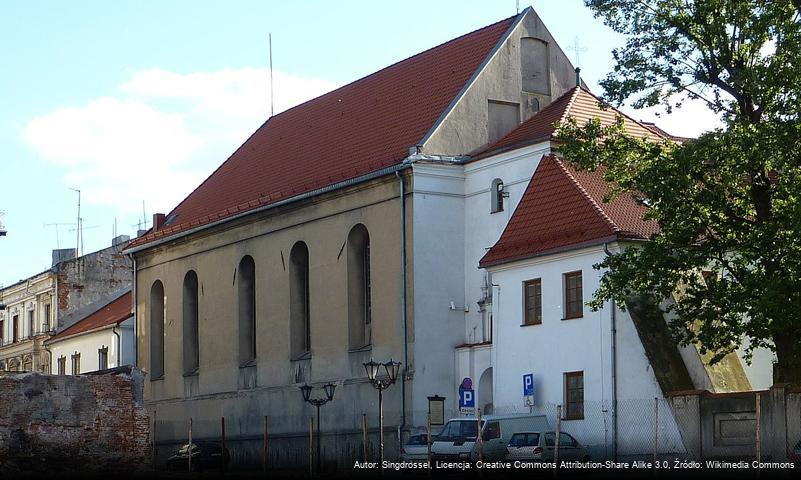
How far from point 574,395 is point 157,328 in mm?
26784

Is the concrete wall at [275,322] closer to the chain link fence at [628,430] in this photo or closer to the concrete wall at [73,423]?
the chain link fence at [628,430]

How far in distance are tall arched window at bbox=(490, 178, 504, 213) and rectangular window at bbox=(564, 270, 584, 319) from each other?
19.2 feet

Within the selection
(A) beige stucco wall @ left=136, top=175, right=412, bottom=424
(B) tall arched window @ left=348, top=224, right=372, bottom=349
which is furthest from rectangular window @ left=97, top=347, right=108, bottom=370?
(B) tall arched window @ left=348, top=224, right=372, bottom=349

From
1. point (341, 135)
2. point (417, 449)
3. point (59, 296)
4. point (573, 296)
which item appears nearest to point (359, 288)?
point (341, 135)

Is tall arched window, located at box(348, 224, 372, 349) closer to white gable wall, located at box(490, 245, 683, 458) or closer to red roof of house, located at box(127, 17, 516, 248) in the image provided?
red roof of house, located at box(127, 17, 516, 248)

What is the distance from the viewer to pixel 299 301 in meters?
51.4

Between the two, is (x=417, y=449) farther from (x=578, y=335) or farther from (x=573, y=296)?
(x=573, y=296)

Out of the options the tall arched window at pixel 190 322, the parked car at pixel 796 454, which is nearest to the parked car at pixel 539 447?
the parked car at pixel 796 454

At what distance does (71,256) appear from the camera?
8062 cm

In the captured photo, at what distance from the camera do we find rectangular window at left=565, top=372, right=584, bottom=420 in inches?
1544

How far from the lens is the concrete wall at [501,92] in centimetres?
4666

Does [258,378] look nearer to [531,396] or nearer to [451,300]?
[451,300]

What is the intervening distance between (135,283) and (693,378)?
31.5m

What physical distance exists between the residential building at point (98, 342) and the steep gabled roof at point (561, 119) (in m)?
25.8
